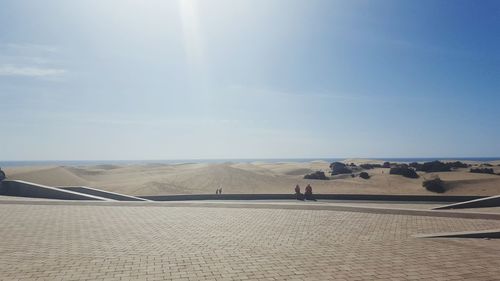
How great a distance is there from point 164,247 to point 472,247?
6.75m

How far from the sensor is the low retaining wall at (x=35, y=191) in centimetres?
1809

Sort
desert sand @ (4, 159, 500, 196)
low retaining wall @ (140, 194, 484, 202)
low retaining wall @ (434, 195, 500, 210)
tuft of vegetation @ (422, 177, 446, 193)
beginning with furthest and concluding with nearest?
desert sand @ (4, 159, 500, 196)
tuft of vegetation @ (422, 177, 446, 193)
low retaining wall @ (140, 194, 484, 202)
low retaining wall @ (434, 195, 500, 210)

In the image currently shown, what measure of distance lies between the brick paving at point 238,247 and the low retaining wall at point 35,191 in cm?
480

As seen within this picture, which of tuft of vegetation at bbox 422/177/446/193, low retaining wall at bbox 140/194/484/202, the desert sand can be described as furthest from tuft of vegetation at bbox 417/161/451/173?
low retaining wall at bbox 140/194/484/202

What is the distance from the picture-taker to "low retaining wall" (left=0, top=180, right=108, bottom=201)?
59.4 feet

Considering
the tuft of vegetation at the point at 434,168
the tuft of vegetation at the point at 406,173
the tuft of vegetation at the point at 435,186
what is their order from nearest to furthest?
1. the tuft of vegetation at the point at 435,186
2. the tuft of vegetation at the point at 406,173
3. the tuft of vegetation at the point at 434,168

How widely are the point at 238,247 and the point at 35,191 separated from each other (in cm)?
1482

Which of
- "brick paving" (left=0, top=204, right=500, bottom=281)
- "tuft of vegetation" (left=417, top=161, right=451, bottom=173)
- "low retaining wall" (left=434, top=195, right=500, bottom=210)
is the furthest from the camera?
"tuft of vegetation" (left=417, top=161, right=451, bottom=173)

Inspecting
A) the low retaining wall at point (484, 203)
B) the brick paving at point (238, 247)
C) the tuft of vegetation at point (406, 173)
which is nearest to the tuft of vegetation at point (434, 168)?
the tuft of vegetation at point (406, 173)

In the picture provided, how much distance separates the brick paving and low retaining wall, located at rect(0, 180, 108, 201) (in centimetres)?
480

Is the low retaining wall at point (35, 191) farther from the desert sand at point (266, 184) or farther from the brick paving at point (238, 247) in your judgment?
the desert sand at point (266, 184)

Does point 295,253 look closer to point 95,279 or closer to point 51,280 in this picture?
point 95,279

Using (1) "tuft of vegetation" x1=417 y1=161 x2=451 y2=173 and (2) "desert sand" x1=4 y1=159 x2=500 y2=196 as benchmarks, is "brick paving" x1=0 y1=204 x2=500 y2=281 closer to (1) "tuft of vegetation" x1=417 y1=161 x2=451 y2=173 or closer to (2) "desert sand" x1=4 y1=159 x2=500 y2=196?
(2) "desert sand" x1=4 y1=159 x2=500 y2=196

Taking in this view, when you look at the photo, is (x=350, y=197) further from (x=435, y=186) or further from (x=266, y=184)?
(x=266, y=184)
